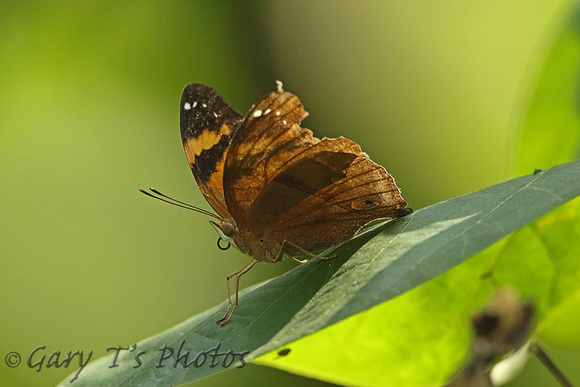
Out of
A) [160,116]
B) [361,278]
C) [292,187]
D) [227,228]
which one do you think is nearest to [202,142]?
[227,228]

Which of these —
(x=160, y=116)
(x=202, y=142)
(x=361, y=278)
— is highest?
(x=160, y=116)

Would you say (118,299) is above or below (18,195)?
below

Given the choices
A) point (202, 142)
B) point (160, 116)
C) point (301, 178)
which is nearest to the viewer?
point (301, 178)

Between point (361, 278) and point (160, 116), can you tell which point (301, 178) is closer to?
point (361, 278)

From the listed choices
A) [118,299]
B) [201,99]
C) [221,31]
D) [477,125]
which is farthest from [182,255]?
[201,99]

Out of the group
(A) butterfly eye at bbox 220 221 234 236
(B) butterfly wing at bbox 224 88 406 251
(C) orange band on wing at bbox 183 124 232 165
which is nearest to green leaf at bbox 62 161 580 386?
(B) butterfly wing at bbox 224 88 406 251

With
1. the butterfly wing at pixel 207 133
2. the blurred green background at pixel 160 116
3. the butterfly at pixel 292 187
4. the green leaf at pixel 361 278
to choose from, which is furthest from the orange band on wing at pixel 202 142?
the blurred green background at pixel 160 116

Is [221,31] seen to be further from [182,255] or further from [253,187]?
[253,187]
